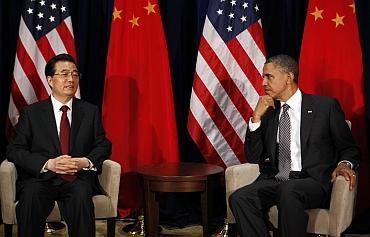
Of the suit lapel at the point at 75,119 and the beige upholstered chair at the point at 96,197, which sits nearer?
the beige upholstered chair at the point at 96,197

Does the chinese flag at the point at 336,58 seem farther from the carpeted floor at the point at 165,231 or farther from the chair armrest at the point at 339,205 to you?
the carpeted floor at the point at 165,231

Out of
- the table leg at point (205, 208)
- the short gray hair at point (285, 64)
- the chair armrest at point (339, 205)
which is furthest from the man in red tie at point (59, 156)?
the chair armrest at point (339, 205)

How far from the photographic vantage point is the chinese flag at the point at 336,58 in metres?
5.23

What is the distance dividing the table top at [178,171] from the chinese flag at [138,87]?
57 centimetres

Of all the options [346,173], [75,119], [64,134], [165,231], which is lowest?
[165,231]

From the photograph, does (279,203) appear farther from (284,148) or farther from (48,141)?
(48,141)

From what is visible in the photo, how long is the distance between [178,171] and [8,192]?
117 cm

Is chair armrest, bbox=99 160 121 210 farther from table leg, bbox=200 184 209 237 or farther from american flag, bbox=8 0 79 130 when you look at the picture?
american flag, bbox=8 0 79 130

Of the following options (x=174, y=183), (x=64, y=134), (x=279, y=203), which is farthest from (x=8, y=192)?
(x=279, y=203)

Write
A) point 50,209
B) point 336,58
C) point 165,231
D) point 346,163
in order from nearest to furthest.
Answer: point 346,163, point 50,209, point 336,58, point 165,231

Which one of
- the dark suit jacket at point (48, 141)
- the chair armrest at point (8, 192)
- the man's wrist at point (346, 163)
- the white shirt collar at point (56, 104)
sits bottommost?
the chair armrest at point (8, 192)

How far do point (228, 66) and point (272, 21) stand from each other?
0.66 m

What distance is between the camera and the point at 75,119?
4.64 m

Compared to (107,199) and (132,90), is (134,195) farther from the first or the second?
(107,199)
